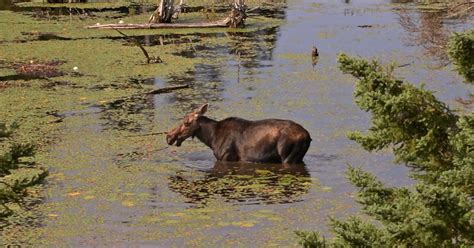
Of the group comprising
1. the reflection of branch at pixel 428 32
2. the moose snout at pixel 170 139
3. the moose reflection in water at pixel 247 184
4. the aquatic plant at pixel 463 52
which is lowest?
the moose reflection in water at pixel 247 184

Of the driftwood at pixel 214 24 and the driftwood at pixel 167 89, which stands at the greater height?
the driftwood at pixel 214 24

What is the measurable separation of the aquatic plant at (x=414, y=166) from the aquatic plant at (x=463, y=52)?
0.68ft

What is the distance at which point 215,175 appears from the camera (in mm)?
13523

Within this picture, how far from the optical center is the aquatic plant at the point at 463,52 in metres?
5.09

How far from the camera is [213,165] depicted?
14.1 metres

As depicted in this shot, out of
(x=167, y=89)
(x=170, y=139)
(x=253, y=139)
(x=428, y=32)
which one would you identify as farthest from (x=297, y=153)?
(x=428, y=32)

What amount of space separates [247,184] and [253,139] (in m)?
1.30

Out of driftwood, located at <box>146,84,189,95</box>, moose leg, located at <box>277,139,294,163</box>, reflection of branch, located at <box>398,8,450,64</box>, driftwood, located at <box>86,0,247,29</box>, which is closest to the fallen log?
driftwood, located at <box>86,0,247,29</box>

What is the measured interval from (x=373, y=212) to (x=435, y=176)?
511 millimetres

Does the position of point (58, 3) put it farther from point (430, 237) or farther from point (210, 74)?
point (430, 237)

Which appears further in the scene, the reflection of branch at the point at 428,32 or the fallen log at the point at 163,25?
the fallen log at the point at 163,25

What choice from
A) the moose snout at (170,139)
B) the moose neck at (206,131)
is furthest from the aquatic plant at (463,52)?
the moose snout at (170,139)

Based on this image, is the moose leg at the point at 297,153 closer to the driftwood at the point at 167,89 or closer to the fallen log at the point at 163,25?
the driftwood at the point at 167,89

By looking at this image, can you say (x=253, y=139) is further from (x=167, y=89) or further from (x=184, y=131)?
(x=167, y=89)
